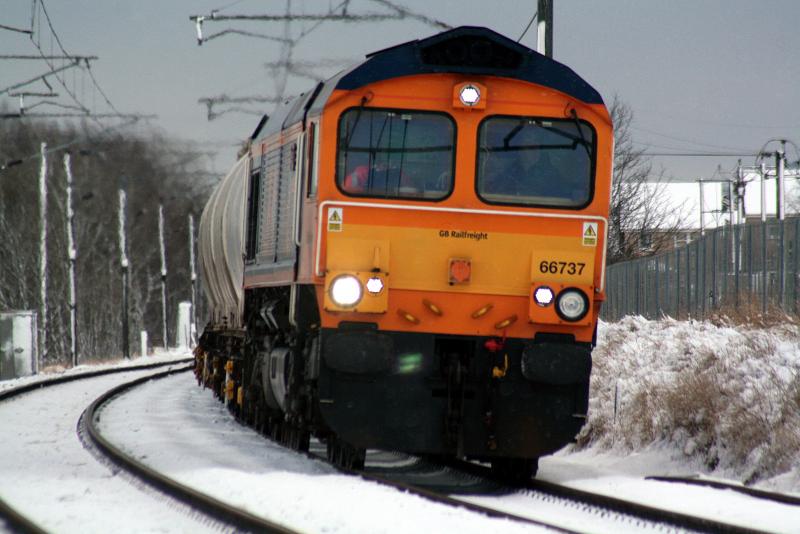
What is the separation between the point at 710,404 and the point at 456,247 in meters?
3.36

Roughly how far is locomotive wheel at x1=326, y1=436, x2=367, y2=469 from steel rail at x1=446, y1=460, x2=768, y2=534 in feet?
4.34

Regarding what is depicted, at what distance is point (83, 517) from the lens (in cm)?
877

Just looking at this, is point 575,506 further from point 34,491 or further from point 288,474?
point 34,491

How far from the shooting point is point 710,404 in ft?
41.4

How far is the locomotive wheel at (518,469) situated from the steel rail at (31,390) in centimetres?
404

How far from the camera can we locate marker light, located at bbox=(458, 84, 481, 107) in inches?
423

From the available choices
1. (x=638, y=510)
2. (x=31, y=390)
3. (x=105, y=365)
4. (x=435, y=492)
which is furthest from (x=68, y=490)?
(x=105, y=365)

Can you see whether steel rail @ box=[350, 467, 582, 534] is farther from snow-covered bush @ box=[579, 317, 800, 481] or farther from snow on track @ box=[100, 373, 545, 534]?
snow-covered bush @ box=[579, 317, 800, 481]

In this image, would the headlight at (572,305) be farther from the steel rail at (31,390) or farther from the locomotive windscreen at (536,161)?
the steel rail at (31,390)

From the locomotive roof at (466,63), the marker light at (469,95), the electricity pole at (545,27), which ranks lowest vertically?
the marker light at (469,95)

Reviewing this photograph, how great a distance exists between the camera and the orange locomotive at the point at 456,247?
10.5 m

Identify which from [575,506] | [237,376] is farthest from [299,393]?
[237,376]

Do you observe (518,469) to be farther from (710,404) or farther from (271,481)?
(710,404)

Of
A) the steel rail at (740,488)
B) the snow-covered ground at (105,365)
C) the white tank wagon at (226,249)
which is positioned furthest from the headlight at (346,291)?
the snow-covered ground at (105,365)
